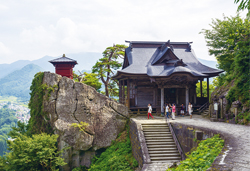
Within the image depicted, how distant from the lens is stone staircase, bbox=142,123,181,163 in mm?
11906

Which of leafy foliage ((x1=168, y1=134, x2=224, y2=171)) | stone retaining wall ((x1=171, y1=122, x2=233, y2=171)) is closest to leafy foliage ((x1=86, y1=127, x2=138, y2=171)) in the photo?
stone retaining wall ((x1=171, y1=122, x2=233, y2=171))

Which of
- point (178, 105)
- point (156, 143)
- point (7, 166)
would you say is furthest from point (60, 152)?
point (178, 105)

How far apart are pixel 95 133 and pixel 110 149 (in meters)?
1.93

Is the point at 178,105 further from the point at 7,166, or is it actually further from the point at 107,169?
the point at 7,166

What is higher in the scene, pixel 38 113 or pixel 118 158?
pixel 38 113

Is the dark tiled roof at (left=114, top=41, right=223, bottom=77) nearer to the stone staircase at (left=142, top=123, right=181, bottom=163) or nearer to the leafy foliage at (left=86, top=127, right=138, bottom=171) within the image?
the stone staircase at (left=142, top=123, right=181, bottom=163)

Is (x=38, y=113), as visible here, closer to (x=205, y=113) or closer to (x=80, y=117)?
(x=80, y=117)

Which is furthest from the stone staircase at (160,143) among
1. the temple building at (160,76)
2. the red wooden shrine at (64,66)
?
the red wooden shrine at (64,66)

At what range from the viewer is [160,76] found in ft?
62.0

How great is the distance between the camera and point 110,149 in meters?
16.8

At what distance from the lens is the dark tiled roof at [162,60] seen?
19.8 meters

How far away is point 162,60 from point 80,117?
10.7 metres

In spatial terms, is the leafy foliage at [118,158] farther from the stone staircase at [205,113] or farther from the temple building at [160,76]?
the stone staircase at [205,113]

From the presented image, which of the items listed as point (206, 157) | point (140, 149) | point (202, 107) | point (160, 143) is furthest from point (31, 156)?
point (202, 107)
